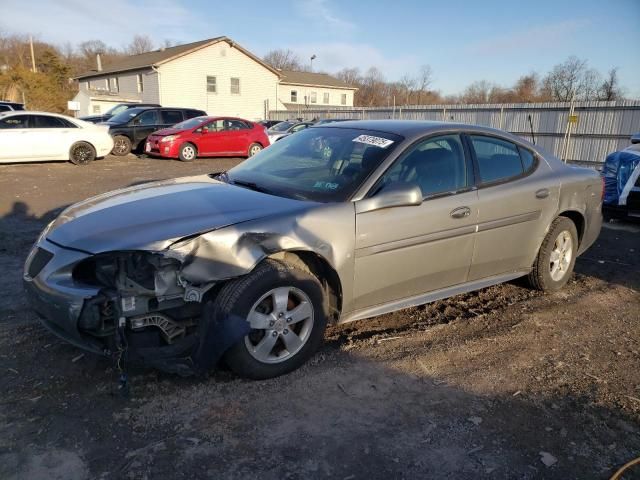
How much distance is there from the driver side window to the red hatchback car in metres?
13.0

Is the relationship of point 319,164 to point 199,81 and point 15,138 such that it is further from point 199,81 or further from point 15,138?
point 199,81

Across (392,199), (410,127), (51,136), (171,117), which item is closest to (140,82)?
(171,117)

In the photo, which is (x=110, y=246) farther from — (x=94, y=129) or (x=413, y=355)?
(x=94, y=129)

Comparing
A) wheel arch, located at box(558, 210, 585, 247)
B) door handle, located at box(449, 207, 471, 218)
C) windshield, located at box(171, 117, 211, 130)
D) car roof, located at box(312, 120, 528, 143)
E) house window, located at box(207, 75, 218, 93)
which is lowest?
wheel arch, located at box(558, 210, 585, 247)

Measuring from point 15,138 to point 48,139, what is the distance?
2.55 ft

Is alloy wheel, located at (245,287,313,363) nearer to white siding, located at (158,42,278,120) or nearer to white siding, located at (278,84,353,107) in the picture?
white siding, located at (158,42,278,120)

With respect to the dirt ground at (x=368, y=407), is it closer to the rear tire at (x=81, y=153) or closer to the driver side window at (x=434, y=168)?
the driver side window at (x=434, y=168)

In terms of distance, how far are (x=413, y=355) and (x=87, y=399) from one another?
2140 millimetres

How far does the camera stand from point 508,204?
4.19 meters

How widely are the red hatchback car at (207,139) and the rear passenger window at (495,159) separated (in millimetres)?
12957

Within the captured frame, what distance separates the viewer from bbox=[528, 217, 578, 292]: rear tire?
466cm

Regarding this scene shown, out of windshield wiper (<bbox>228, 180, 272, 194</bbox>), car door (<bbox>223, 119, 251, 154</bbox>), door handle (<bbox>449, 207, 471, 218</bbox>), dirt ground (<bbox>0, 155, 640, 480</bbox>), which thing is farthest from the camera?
car door (<bbox>223, 119, 251, 154</bbox>)

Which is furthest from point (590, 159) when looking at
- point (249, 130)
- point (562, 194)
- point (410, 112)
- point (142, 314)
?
point (142, 314)

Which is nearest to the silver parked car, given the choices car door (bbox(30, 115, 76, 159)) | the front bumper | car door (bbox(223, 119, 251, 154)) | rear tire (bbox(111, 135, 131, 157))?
car door (bbox(30, 115, 76, 159))
